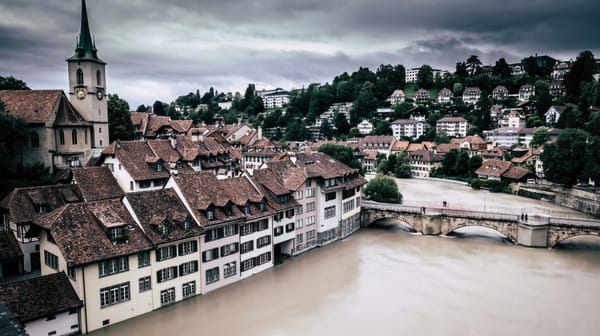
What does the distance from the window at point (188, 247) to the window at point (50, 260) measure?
6.71 meters

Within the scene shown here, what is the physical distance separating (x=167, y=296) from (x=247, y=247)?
6999mm

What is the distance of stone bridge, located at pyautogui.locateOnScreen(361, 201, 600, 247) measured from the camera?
38.5m

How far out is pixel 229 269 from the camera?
98.0 feet

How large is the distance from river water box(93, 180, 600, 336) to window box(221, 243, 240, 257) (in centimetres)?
236

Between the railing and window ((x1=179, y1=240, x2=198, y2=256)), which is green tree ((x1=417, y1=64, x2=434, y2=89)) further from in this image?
window ((x1=179, y1=240, x2=198, y2=256))

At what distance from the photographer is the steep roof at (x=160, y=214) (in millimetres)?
25739

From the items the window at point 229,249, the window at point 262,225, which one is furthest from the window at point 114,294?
the window at point 262,225

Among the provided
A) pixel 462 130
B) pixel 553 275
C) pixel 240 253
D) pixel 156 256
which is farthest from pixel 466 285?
pixel 462 130

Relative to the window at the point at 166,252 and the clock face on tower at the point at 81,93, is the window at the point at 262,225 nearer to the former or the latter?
the window at the point at 166,252

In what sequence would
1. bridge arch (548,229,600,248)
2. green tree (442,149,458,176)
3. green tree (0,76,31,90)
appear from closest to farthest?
bridge arch (548,229,600,248)
green tree (0,76,31,90)
green tree (442,149,458,176)

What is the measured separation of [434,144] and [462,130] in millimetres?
16908

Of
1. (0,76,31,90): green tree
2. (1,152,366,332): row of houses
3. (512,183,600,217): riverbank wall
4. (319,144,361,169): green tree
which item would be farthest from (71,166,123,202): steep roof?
(512,183,600,217): riverbank wall

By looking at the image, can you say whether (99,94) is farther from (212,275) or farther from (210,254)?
(212,275)

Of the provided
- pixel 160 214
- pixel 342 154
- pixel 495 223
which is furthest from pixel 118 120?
pixel 495 223
